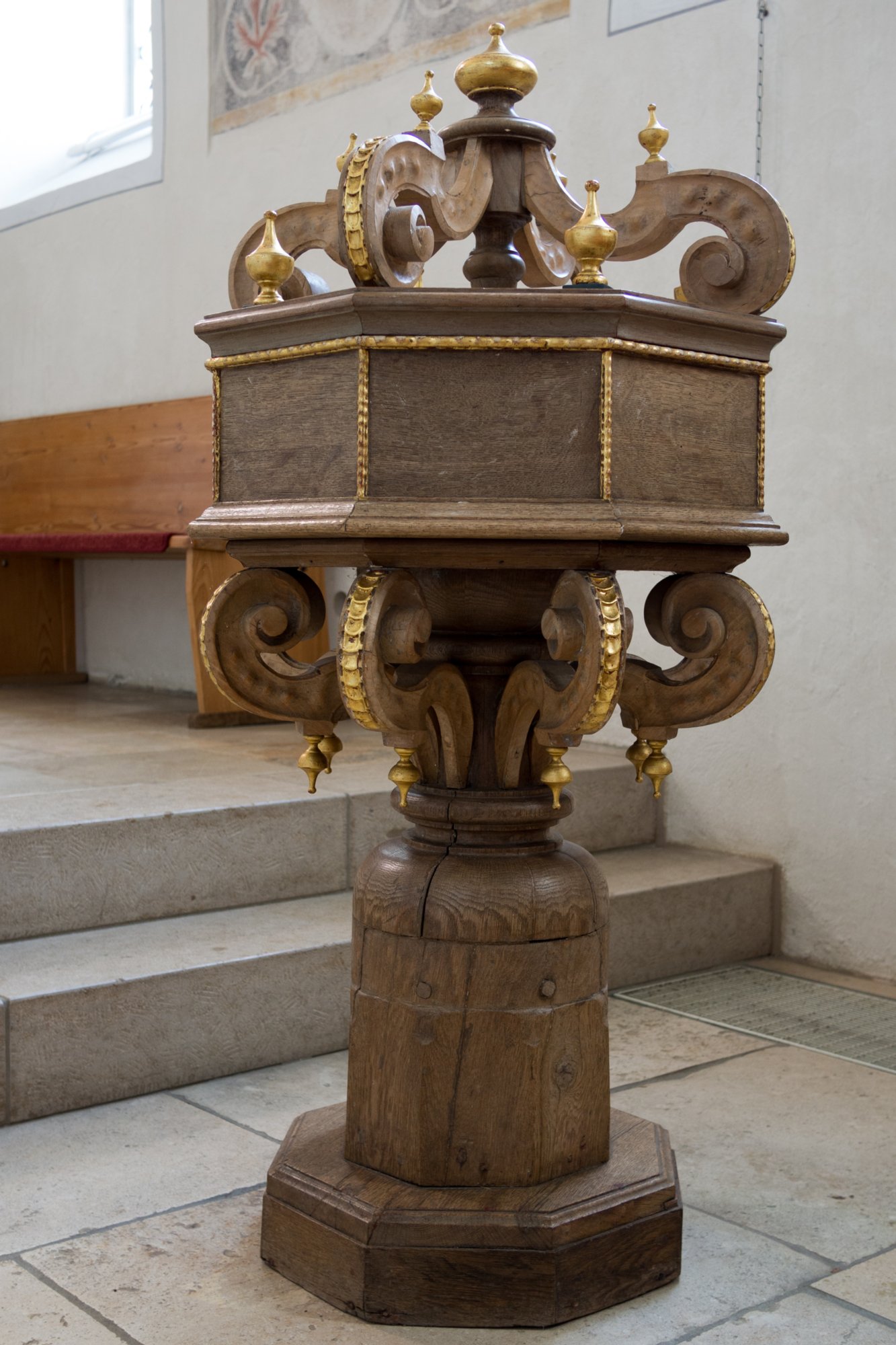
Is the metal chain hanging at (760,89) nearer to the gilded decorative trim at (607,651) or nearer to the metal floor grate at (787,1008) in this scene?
the metal floor grate at (787,1008)

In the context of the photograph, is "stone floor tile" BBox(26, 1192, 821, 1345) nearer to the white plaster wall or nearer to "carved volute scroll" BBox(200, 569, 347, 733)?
"carved volute scroll" BBox(200, 569, 347, 733)

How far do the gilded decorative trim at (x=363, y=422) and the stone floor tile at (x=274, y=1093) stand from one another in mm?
1154

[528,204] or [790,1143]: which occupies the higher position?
[528,204]

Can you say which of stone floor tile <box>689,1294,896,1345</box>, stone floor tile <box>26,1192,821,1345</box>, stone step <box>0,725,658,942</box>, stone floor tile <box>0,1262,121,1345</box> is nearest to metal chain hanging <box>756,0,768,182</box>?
stone step <box>0,725,658,942</box>

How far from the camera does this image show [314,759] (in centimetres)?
184

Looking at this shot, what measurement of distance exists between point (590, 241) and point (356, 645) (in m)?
0.50

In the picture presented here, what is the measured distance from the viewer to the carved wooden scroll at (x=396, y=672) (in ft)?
5.25

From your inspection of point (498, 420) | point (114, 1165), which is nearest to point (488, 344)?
point (498, 420)

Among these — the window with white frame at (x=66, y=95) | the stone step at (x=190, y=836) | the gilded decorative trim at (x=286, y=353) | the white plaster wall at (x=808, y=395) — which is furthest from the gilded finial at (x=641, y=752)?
the window with white frame at (x=66, y=95)

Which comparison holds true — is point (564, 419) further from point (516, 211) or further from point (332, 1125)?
point (332, 1125)

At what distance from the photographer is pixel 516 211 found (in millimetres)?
1837

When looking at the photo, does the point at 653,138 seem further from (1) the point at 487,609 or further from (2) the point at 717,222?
(1) the point at 487,609

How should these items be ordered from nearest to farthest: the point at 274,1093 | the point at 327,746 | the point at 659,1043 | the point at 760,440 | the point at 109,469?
the point at 760,440 → the point at 327,746 → the point at 274,1093 → the point at 659,1043 → the point at 109,469

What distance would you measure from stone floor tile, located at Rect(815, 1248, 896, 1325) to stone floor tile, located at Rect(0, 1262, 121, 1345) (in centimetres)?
86
